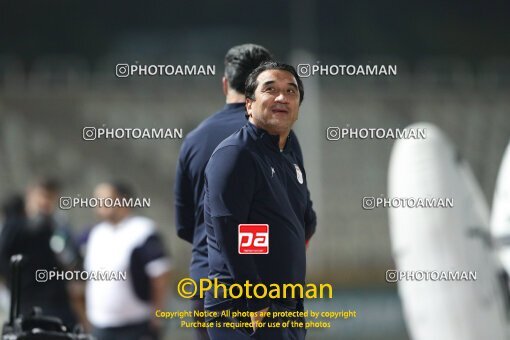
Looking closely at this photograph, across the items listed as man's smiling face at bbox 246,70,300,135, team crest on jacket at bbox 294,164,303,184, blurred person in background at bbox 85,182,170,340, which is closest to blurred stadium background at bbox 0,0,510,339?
blurred person in background at bbox 85,182,170,340

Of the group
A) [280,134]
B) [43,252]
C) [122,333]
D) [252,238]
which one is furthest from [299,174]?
[43,252]

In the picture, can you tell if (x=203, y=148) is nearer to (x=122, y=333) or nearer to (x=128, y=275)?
(x=128, y=275)

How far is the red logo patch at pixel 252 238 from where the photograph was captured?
2.98m

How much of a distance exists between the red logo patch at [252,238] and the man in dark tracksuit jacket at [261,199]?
0.02m

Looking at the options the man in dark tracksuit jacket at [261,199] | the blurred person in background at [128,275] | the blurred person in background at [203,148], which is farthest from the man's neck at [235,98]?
the blurred person in background at [128,275]

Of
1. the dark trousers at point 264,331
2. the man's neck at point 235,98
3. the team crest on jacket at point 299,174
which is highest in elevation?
the man's neck at point 235,98

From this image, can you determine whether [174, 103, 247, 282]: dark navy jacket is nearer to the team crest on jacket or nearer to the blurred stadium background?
the team crest on jacket

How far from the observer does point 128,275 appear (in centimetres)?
565

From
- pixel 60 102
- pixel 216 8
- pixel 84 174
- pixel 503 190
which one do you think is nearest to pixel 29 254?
pixel 503 190

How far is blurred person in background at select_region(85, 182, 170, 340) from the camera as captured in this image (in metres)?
5.58

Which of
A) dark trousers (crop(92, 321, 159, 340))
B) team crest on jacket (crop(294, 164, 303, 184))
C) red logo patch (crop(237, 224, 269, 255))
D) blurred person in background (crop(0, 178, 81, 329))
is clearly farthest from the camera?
dark trousers (crop(92, 321, 159, 340))

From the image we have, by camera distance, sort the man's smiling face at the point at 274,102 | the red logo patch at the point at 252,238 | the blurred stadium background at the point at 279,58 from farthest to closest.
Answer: the blurred stadium background at the point at 279,58, the man's smiling face at the point at 274,102, the red logo patch at the point at 252,238

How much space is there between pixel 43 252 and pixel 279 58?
9.88 meters

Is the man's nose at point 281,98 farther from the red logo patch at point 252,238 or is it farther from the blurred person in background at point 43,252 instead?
the blurred person in background at point 43,252
